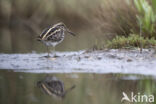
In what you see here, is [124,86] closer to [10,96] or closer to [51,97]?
[51,97]

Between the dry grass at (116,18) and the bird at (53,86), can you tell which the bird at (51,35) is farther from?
the bird at (53,86)

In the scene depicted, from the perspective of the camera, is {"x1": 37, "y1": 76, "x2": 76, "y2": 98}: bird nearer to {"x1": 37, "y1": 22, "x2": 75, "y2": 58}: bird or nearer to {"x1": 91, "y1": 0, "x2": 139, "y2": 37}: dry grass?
{"x1": 37, "y1": 22, "x2": 75, "y2": 58}: bird

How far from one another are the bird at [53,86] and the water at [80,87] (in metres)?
0.08

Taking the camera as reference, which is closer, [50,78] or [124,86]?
[124,86]

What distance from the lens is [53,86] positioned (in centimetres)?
773

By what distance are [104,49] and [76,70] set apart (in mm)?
1985

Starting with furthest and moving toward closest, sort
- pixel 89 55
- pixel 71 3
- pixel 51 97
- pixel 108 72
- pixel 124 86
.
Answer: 1. pixel 71 3
2. pixel 89 55
3. pixel 108 72
4. pixel 124 86
5. pixel 51 97

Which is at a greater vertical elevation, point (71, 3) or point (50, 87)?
point (71, 3)

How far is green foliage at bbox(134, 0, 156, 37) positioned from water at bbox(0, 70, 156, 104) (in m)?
3.49

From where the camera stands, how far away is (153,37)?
11711mm

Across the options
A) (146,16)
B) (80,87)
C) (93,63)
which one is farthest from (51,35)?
(80,87)

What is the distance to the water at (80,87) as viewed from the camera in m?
6.82

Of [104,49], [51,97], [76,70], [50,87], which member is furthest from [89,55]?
[51,97]

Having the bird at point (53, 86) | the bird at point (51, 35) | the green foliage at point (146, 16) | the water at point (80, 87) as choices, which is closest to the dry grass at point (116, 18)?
the green foliage at point (146, 16)
